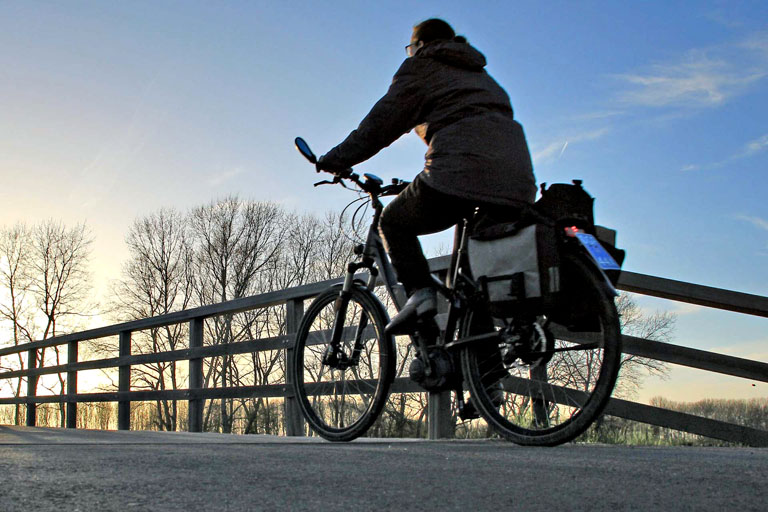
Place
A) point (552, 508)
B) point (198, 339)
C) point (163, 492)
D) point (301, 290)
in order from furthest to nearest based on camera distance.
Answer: point (198, 339) < point (301, 290) < point (163, 492) < point (552, 508)

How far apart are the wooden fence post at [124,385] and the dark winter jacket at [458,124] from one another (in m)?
6.52

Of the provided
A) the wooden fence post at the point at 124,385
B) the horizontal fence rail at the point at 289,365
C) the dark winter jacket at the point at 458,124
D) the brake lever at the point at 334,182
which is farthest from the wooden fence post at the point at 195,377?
the dark winter jacket at the point at 458,124

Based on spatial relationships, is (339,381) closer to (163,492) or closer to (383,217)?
(383,217)

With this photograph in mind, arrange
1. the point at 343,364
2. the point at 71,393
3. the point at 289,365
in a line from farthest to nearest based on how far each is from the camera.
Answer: the point at 71,393
the point at 289,365
the point at 343,364

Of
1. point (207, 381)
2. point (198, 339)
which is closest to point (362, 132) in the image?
point (198, 339)

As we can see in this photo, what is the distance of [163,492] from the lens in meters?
1.77

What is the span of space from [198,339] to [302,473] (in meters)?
5.65

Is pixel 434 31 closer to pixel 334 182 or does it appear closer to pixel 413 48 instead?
pixel 413 48

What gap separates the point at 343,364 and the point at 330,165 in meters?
1.11

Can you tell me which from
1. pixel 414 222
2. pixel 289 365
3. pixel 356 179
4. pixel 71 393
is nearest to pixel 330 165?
pixel 356 179


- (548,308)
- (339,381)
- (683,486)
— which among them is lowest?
(683,486)

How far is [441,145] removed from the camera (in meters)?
3.12

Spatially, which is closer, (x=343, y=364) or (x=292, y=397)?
(x=343, y=364)

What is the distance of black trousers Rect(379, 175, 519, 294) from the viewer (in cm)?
315
